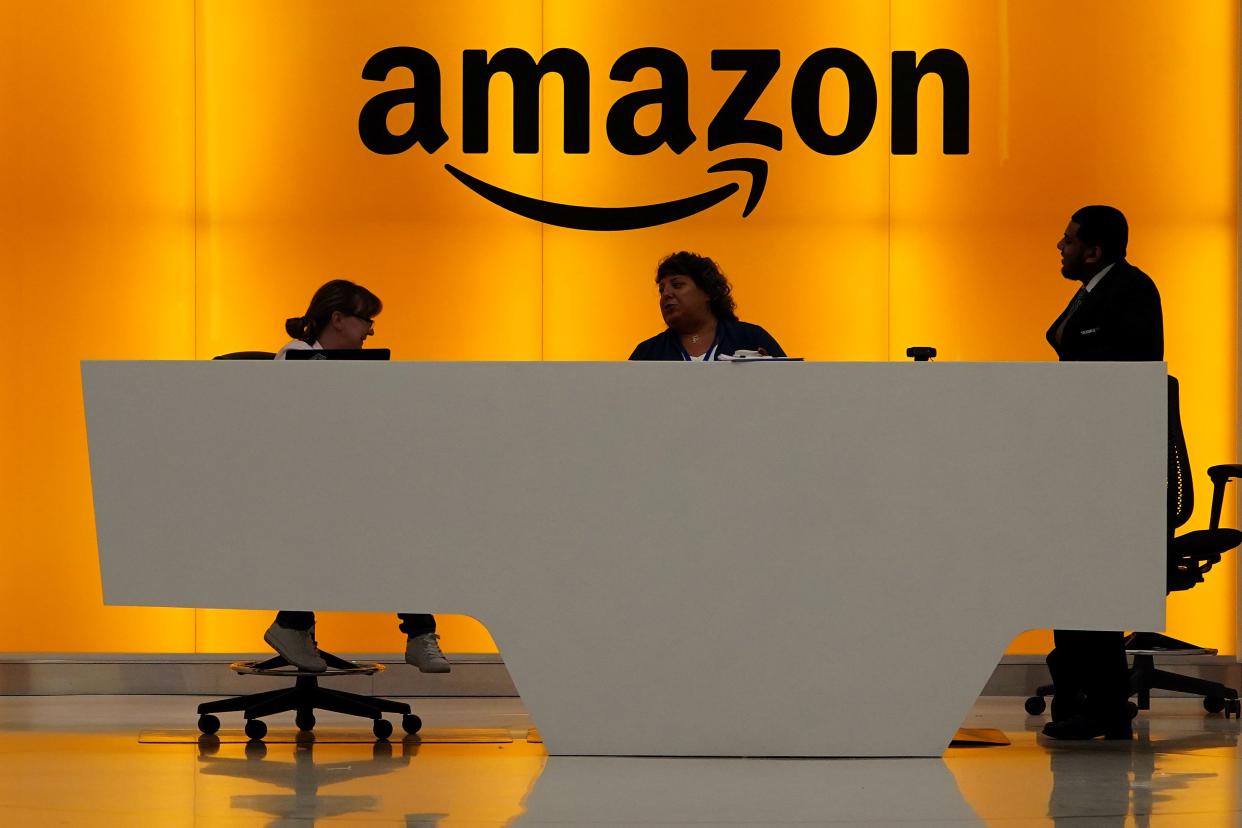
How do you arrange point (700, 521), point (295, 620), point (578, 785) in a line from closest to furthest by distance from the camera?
point (578, 785) < point (700, 521) < point (295, 620)

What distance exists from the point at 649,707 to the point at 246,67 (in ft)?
9.32

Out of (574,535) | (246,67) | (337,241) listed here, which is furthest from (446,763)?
(246,67)

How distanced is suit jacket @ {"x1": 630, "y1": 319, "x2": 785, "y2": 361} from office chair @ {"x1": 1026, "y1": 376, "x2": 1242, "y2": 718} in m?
1.17

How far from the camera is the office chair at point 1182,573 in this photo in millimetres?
4707

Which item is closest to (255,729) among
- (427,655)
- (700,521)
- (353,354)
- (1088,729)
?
(427,655)

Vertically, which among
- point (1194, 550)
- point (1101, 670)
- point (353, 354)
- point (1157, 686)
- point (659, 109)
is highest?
point (659, 109)

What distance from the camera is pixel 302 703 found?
4.56m

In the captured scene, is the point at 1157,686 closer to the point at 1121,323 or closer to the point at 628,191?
the point at 1121,323

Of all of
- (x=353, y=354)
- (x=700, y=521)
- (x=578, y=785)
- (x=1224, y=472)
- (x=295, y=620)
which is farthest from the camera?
(x=1224, y=472)

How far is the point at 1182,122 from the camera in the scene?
5.62 metres

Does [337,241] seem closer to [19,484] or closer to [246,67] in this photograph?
[246,67]

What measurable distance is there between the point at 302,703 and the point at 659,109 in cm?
232

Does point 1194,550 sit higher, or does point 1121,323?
point 1121,323

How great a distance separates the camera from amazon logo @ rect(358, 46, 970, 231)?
5.62 metres
